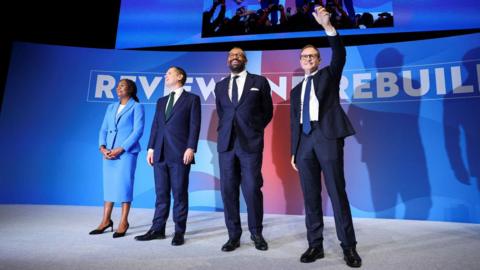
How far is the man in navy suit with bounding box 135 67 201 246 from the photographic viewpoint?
2627 millimetres

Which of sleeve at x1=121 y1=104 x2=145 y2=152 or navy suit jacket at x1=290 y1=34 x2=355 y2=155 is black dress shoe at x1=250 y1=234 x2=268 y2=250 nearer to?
navy suit jacket at x1=290 y1=34 x2=355 y2=155

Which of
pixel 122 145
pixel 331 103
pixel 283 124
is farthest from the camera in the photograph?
pixel 283 124

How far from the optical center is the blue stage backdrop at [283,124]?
371cm

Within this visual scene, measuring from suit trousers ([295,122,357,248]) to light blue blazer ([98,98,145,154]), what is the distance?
63.4 inches

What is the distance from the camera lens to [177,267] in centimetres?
187

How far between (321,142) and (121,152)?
1.89 metres

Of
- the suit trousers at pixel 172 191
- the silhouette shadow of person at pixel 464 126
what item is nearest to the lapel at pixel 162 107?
the suit trousers at pixel 172 191

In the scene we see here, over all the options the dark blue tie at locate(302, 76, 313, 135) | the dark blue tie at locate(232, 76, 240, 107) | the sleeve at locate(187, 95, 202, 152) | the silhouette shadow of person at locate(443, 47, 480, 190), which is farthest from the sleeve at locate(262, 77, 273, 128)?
the silhouette shadow of person at locate(443, 47, 480, 190)

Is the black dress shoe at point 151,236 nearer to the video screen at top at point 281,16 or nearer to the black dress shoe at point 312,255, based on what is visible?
the black dress shoe at point 312,255

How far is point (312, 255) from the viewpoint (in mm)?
2074

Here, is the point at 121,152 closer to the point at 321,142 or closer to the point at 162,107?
the point at 162,107

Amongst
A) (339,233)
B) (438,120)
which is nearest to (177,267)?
(339,233)

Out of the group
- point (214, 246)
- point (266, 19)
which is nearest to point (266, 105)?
point (214, 246)

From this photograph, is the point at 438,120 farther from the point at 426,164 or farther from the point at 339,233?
the point at 339,233
